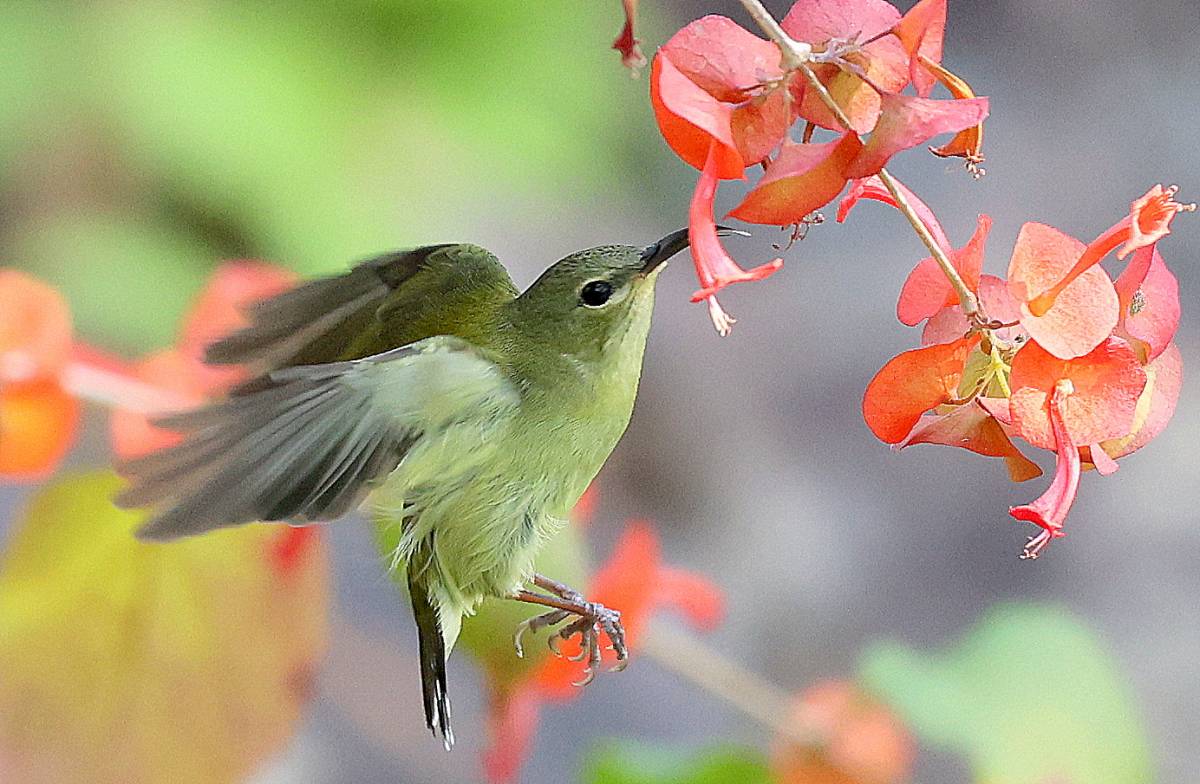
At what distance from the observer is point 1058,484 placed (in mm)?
225

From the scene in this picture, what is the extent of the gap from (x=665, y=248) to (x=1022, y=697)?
605 mm

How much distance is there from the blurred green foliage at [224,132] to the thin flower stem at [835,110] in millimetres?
507

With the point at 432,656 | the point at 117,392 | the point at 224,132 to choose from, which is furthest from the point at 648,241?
the point at 432,656

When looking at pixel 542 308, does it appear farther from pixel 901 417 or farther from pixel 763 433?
Result: pixel 763 433

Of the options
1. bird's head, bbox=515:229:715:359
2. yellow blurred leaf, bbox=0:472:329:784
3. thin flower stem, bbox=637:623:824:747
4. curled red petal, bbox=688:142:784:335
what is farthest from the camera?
thin flower stem, bbox=637:623:824:747

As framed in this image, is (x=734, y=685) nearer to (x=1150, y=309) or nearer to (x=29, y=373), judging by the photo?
(x=29, y=373)

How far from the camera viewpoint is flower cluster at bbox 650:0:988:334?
8.1 inches

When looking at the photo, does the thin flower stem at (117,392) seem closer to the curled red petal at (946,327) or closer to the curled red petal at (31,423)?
the curled red petal at (31,423)

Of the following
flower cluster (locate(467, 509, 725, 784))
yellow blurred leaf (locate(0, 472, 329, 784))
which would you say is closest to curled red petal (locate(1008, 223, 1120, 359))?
flower cluster (locate(467, 509, 725, 784))

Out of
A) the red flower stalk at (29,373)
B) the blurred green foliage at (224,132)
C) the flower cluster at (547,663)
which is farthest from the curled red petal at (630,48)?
the blurred green foliage at (224,132)

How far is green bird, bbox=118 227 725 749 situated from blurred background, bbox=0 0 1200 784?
0.37 m

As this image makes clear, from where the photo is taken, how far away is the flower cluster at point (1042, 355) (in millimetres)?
→ 228

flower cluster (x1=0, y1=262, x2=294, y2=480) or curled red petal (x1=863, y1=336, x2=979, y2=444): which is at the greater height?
curled red petal (x1=863, y1=336, x2=979, y2=444)

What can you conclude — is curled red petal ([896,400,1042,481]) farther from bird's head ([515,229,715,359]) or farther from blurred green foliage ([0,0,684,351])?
blurred green foliage ([0,0,684,351])
